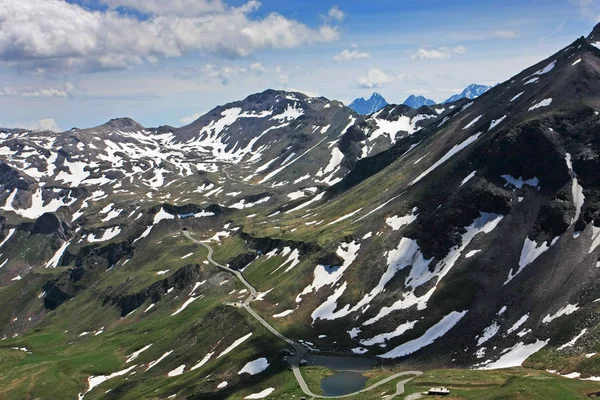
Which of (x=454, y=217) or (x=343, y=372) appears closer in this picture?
A: (x=343, y=372)

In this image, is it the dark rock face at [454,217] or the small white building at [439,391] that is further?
the dark rock face at [454,217]

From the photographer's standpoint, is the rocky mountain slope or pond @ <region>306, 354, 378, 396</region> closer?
pond @ <region>306, 354, 378, 396</region>

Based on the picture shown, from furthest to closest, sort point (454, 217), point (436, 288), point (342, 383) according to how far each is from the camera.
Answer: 1. point (454, 217)
2. point (436, 288)
3. point (342, 383)

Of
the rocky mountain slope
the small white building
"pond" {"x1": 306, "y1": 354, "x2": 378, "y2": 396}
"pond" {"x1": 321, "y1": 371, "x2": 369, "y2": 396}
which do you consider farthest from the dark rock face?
the small white building

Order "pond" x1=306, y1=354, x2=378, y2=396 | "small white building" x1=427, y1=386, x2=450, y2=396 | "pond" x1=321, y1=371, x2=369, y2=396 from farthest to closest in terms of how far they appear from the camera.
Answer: "pond" x1=306, y1=354, x2=378, y2=396 < "pond" x1=321, y1=371, x2=369, y2=396 < "small white building" x1=427, y1=386, x2=450, y2=396

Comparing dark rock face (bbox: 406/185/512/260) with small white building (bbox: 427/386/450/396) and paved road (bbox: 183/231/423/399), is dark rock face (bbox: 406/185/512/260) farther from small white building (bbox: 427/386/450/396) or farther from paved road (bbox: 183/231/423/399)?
small white building (bbox: 427/386/450/396)

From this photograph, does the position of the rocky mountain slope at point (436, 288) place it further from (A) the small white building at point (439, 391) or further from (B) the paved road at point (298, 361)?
(A) the small white building at point (439, 391)

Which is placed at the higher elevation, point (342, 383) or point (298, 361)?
point (342, 383)

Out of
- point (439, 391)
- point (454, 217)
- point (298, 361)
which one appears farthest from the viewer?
point (454, 217)

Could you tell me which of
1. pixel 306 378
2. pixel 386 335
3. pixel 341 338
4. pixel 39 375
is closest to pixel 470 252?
pixel 386 335

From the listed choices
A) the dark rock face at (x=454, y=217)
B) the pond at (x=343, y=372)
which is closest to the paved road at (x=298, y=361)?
the pond at (x=343, y=372)

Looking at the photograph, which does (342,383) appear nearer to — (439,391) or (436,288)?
(439,391)

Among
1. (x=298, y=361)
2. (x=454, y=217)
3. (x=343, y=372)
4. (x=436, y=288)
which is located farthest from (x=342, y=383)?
(x=454, y=217)

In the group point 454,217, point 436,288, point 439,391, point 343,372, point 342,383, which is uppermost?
point 454,217
